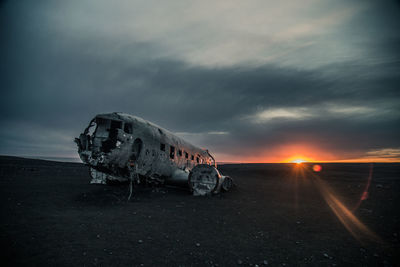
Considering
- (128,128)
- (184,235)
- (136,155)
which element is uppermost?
(128,128)

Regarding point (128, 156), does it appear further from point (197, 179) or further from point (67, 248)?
point (67, 248)

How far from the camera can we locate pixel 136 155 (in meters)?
10.8

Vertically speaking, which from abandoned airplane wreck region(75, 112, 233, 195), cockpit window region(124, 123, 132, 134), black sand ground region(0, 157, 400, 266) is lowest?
black sand ground region(0, 157, 400, 266)

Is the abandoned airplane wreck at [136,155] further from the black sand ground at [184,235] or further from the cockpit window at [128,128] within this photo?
the black sand ground at [184,235]

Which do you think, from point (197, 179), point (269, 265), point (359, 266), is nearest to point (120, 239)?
point (269, 265)

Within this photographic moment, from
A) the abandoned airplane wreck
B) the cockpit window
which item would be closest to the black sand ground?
the abandoned airplane wreck

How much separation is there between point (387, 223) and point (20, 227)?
12.5 metres

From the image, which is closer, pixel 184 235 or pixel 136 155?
pixel 184 235

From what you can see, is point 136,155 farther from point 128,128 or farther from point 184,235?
point 184,235

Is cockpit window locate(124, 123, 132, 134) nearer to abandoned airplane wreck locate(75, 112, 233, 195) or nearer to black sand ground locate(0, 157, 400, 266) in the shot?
abandoned airplane wreck locate(75, 112, 233, 195)

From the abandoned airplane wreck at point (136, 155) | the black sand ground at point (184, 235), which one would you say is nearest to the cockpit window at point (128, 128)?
the abandoned airplane wreck at point (136, 155)

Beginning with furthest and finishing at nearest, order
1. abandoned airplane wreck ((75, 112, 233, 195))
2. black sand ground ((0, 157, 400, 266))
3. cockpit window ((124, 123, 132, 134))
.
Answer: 1. cockpit window ((124, 123, 132, 134))
2. abandoned airplane wreck ((75, 112, 233, 195))
3. black sand ground ((0, 157, 400, 266))

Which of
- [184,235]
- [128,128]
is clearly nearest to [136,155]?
[128,128]

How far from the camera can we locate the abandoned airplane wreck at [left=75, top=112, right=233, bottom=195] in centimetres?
972
